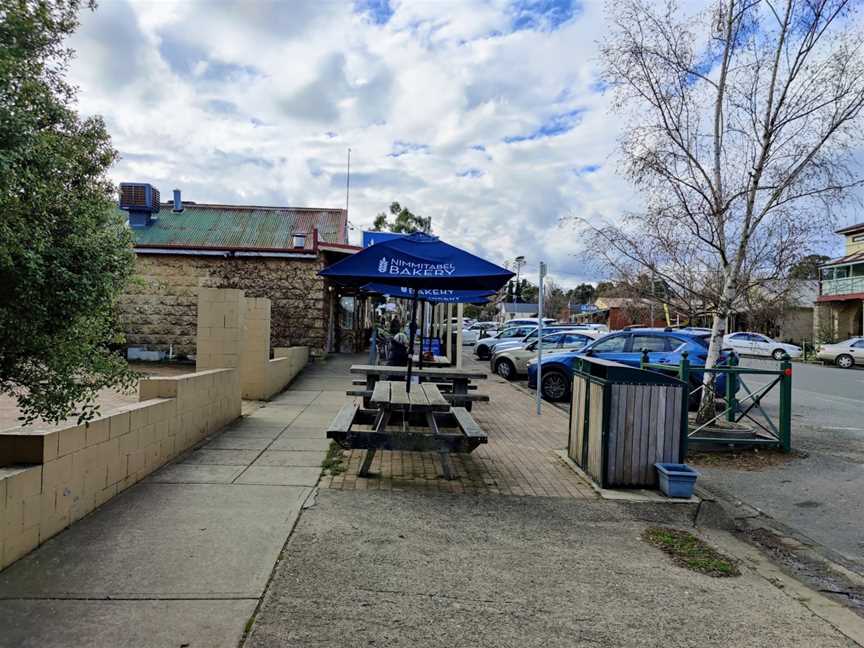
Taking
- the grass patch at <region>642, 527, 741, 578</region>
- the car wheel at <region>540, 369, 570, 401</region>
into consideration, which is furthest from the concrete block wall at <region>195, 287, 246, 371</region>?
the car wheel at <region>540, 369, 570, 401</region>

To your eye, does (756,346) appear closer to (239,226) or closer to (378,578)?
(239,226)

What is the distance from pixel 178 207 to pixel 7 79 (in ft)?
71.8

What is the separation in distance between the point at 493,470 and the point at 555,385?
784 centimetres

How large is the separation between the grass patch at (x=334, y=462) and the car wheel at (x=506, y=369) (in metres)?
12.2

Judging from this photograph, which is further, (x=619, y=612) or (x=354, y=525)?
(x=354, y=525)

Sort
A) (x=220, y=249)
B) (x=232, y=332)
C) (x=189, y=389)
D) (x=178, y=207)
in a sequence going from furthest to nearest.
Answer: (x=178, y=207) < (x=220, y=249) < (x=232, y=332) < (x=189, y=389)

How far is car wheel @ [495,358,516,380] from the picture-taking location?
19.1m

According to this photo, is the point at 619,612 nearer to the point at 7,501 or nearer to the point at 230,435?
the point at 7,501

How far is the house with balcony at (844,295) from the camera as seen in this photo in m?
38.0

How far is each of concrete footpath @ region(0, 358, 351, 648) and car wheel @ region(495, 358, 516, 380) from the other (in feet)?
42.4

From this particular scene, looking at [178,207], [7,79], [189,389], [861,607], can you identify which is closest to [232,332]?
[189,389]

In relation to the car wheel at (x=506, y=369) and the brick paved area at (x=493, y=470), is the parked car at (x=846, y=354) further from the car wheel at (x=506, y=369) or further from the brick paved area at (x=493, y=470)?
the brick paved area at (x=493, y=470)

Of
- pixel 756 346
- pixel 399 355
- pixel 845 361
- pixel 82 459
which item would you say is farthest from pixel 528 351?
pixel 756 346

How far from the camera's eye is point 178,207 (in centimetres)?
2331
